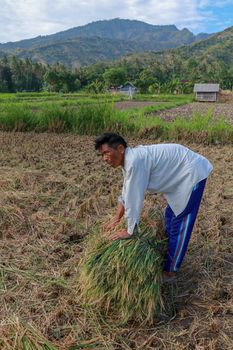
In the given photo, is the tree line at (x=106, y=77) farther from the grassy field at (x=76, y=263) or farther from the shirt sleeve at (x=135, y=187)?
the shirt sleeve at (x=135, y=187)

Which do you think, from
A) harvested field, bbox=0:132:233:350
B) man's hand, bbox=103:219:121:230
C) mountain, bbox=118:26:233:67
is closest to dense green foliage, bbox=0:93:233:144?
harvested field, bbox=0:132:233:350

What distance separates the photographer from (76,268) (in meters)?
2.77

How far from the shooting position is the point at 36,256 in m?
3.09

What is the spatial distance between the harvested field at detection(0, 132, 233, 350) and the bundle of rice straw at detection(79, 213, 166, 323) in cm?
9

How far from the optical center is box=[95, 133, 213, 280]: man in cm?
216

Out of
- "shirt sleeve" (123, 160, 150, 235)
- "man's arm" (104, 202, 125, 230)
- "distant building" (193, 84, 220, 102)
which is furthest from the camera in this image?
"distant building" (193, 84, 220, 102)

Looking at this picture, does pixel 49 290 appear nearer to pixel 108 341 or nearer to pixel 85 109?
pixel 108 341

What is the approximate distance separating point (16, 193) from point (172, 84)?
43.5 metres

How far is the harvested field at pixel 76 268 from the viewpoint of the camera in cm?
219

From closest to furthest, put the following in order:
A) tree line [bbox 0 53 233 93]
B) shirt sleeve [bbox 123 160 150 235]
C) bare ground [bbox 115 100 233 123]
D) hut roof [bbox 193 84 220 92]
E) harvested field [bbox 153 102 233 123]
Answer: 1. shirt sleeve [bbox 123 160 150 235]
2. harvested field [bbox 153 102 233 123]
3. bare ground [bbox 115 100 233 123]
4. hut roof [bbox 193 84 220 92]
5. tree line [bbox 0 53 233 93]

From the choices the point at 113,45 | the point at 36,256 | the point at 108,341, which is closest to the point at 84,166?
the point at 36,256

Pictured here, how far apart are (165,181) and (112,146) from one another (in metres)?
0.44

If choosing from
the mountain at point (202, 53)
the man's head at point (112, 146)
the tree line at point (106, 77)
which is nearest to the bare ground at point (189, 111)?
the man's head at point (112, 146)

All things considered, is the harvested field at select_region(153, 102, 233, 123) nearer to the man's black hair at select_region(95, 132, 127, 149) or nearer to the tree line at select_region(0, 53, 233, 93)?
the man's black hair at select_region(95, 132, 127, 149)
